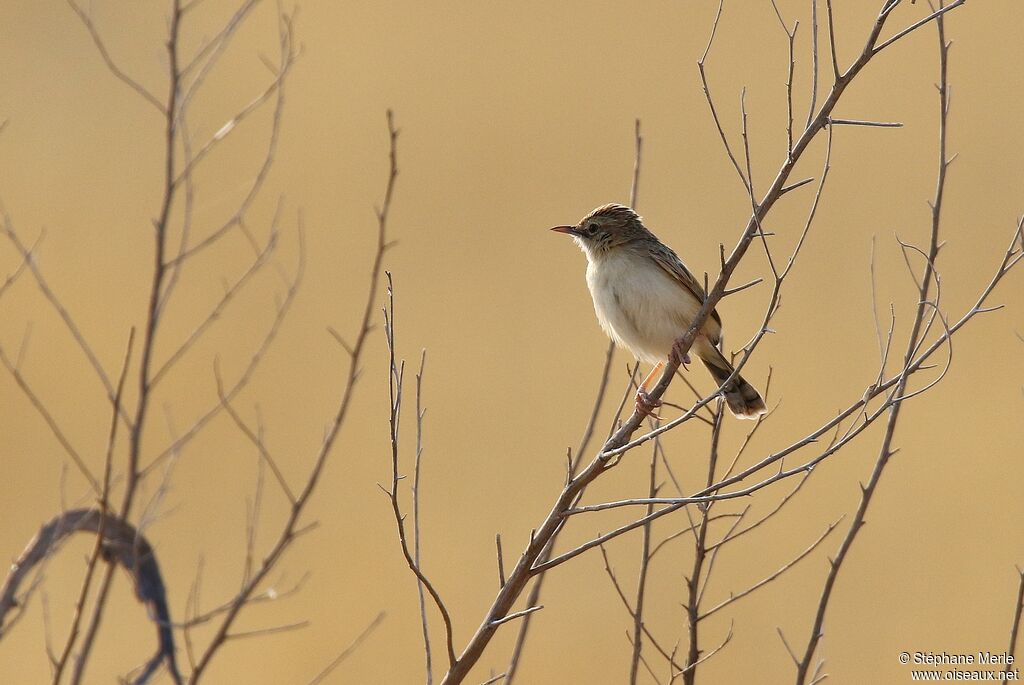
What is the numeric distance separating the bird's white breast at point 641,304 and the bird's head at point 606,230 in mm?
105

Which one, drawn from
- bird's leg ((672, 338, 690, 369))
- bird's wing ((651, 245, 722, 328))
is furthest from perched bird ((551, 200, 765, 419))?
bird's leg ((672, 338, 690, 369))

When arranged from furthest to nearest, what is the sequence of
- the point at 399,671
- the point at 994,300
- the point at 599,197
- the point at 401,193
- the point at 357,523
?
the point at 401,193 → the point at 599,197 → the point at 994,300 → the point at 357,523 → the point at 399,671

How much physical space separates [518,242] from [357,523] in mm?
5180

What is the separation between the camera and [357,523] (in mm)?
13234

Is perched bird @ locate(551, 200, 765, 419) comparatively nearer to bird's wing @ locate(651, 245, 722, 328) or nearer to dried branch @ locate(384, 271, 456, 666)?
bird's wing @ locate(651, 245, 722, 328)

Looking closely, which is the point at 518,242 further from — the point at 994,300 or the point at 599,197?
the point at 994,300

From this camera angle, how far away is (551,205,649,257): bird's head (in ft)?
20.6

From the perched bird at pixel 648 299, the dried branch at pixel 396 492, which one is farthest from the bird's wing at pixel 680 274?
the dried branch at pixel 396 492

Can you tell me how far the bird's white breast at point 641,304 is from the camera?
596cm

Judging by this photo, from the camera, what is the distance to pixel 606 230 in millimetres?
6355

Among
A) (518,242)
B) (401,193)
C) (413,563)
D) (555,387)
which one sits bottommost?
(413,563)

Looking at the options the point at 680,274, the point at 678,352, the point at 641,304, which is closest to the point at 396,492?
the point at 678,352

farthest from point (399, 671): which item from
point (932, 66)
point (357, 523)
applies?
point (932, 66)

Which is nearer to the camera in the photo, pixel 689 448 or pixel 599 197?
pixel 689 448
